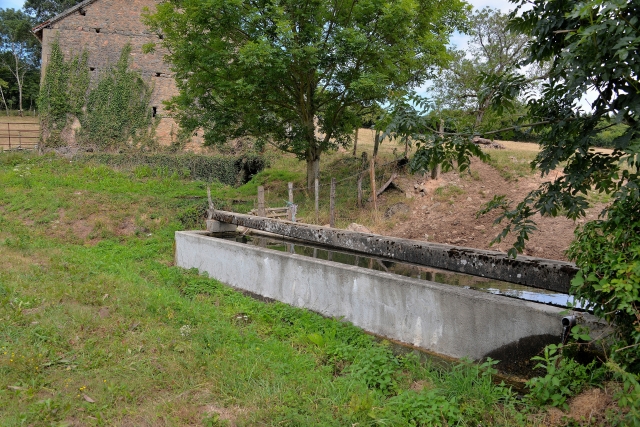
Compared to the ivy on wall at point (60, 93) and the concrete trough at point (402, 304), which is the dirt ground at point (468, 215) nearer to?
the concrete trough at point (402, 304)

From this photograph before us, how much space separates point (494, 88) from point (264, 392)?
3711mm

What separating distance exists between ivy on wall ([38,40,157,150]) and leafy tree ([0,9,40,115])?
1091 inches

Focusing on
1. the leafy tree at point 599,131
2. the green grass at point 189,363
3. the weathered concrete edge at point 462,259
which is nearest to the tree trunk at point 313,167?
the green grass at point 189,363

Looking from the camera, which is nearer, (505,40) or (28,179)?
(28,179)

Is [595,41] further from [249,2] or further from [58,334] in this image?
[249,2]

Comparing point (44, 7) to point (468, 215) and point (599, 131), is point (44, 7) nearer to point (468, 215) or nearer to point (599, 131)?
point (468, 215)

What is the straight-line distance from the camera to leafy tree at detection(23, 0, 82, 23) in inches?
1950

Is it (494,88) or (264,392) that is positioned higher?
(494,88)

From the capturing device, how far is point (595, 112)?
12.1 feet

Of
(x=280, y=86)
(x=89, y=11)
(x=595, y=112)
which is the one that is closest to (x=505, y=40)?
(x=280, y=86)

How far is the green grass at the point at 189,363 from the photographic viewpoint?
437 cm

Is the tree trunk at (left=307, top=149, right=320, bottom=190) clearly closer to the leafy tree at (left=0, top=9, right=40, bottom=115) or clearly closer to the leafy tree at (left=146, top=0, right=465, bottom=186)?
the leafy tree at (left=146, top=0, right=465, bottom=186)

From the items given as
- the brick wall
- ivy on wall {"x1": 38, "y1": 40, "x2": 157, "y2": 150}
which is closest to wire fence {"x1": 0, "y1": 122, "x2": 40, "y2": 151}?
ivy on wall {"x1": 38, "y1": 40, "x2": 157, "y2": 150}

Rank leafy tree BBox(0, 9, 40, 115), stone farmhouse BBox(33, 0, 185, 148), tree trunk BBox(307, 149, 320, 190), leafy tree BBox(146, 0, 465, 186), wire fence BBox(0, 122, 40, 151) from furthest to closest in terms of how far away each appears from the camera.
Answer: leafy tree BBox(0, 9, 40, 115)
wire fence BBox(0, 122, 40, 151)
stone farmhouse BBox(33, 0, 185, 148)
tree trunk BBox(307, 149, 320, 190)
leafy tree BBox(146, 0, 465, 186)
